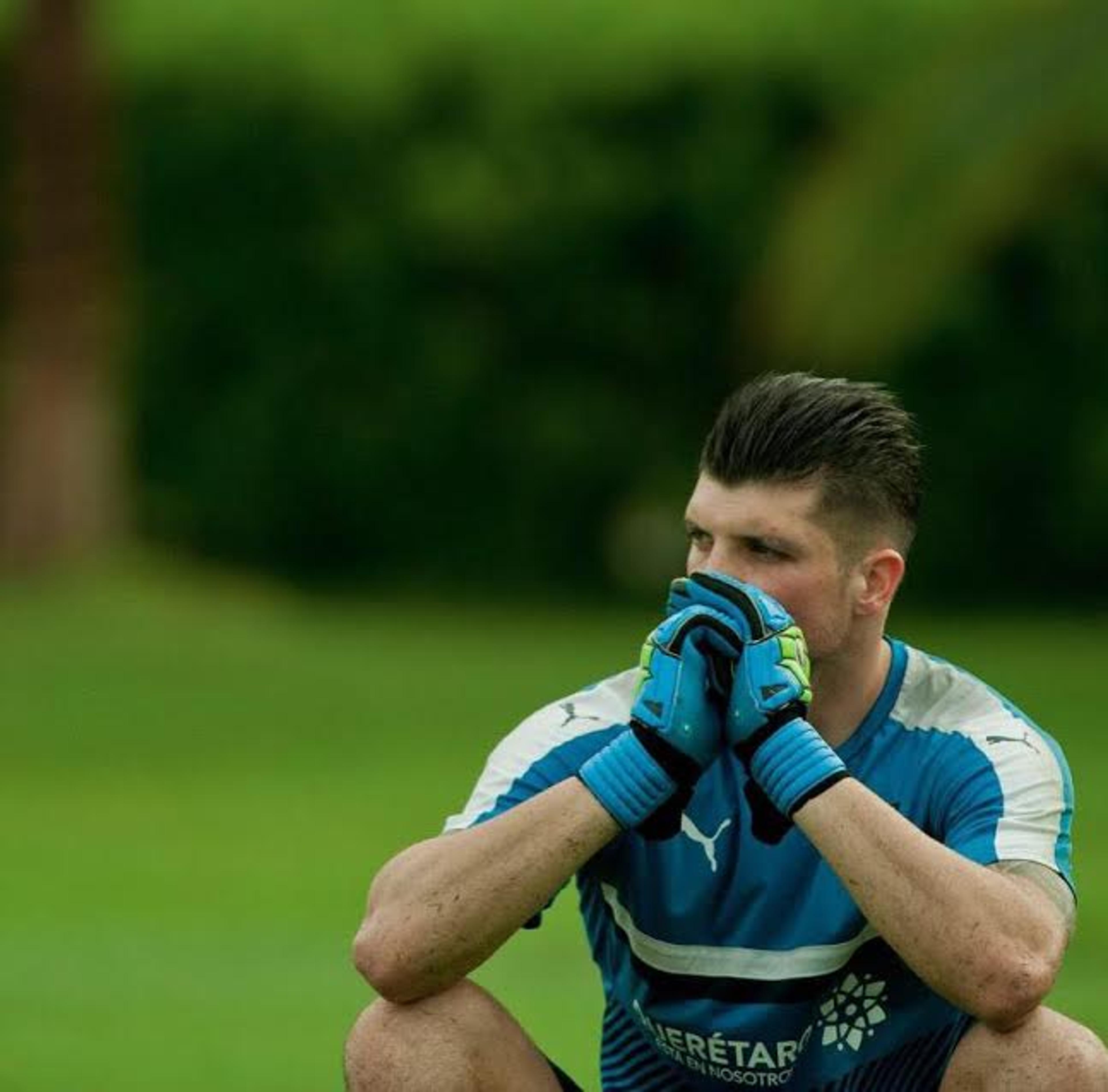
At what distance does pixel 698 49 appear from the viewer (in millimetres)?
25453

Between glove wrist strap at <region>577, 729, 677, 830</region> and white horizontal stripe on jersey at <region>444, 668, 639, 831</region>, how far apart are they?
0.85ft

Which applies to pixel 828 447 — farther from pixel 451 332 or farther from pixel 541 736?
pixel 451 332

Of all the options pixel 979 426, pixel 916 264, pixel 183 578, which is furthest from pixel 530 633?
pixel 916 264

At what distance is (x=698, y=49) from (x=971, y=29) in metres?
7.49

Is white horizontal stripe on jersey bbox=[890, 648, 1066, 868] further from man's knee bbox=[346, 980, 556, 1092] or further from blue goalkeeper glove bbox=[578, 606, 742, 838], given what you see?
man's knee bbox=[346, 980, 556, 1092]

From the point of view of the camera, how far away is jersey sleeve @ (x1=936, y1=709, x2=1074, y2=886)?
5.03m

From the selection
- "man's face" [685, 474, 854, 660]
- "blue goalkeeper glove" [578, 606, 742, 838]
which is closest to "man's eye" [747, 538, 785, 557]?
"man's face" [685, 474, 854, 660]

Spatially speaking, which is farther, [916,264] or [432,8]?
[432,8]

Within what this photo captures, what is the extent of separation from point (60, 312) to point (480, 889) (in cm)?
1721

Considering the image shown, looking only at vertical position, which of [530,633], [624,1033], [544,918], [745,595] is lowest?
[530,633]

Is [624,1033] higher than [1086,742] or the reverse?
higher

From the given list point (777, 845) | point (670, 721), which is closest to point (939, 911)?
point (777, 845)

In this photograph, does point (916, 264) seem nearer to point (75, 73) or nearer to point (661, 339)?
point (75, 73)

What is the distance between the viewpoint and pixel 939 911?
485 cm
